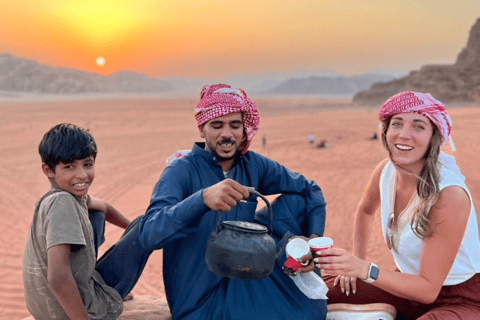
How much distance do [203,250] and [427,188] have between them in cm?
127

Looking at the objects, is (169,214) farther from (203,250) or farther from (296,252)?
(296,252)

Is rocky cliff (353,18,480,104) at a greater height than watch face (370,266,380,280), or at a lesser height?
greater

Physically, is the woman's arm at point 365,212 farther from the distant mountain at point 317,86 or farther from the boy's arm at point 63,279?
the distant mountain at point 317,86

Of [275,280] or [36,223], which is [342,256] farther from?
[36,223]

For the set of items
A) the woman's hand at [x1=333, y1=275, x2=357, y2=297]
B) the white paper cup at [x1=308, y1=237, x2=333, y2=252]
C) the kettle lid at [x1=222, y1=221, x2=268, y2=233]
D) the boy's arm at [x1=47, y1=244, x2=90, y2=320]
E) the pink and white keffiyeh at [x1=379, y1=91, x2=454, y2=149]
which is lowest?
the woman's hand at [x1=333, y1=275, x2=357, y2=297]

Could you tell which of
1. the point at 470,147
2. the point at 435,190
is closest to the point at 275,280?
the point at 435,190

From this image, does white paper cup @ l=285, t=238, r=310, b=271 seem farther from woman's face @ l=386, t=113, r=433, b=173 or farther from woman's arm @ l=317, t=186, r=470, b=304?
woman's face @ l=386, t=113, r=433, b=173

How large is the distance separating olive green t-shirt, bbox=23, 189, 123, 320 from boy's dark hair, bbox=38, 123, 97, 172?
179mm

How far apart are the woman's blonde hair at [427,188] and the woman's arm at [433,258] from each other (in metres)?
0.04

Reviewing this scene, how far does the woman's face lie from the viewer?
8.54 feet

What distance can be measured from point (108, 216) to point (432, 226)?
80.4 inches

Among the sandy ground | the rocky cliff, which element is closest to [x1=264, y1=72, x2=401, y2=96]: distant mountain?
the rocky cliff

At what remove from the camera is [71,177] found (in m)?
2.64

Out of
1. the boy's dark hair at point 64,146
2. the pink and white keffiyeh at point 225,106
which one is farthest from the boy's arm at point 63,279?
the pink and white keffiyeh at point 225,106
